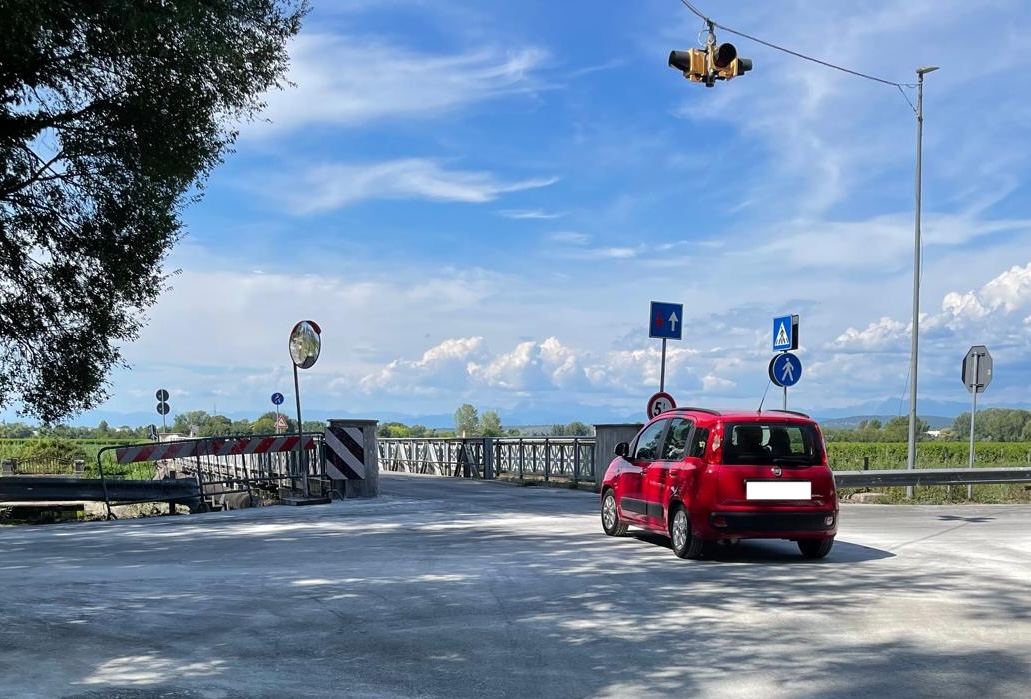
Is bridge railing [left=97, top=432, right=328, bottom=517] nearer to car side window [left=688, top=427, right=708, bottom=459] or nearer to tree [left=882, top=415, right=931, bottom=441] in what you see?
car side window [left=688, top=427, right=708, bottom=459]

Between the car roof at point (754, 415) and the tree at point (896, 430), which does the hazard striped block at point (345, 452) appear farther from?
the tree at point (896, 430)

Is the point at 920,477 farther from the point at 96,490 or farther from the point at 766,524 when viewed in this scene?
the point at 96,490

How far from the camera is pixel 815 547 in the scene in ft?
35.1

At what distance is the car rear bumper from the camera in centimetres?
1014

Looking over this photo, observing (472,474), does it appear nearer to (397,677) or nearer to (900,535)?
(900,535)

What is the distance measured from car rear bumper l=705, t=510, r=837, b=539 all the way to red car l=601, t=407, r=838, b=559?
1 cm

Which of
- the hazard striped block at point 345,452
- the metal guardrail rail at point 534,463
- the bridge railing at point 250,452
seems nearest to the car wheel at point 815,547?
the metal guardrail rail at point 534,463

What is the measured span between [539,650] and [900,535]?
866 cm

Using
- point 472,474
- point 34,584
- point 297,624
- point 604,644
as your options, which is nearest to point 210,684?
point 297,624

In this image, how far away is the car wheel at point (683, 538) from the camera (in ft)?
33.8

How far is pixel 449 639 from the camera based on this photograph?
258 inches

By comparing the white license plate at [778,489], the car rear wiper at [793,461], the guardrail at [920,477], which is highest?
the car rear wiper at [793,461]

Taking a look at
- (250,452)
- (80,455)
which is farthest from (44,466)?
(250,452)

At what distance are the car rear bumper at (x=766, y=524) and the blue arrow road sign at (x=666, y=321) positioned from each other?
897 cm
